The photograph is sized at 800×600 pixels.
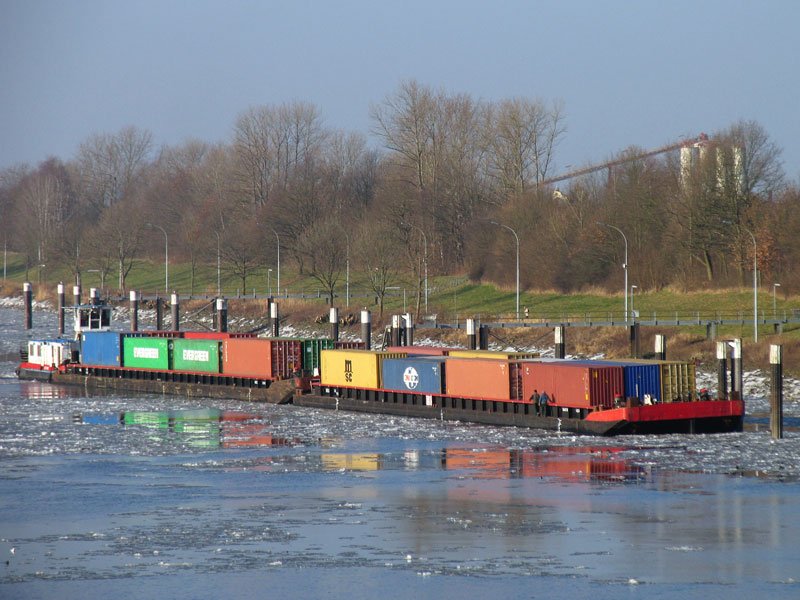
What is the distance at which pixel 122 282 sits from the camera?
15025cm

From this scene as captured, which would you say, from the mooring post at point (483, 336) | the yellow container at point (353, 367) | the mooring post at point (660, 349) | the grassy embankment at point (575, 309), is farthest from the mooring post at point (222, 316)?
the mooring post at point (660, 349)

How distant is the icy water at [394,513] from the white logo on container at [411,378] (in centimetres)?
516

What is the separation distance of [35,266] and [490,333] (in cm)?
10860

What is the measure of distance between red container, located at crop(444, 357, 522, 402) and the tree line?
35.1m

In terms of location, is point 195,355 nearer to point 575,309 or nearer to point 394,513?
point 575,309

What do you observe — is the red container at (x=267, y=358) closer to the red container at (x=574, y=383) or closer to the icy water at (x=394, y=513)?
the icy water at (x=394, y=513)

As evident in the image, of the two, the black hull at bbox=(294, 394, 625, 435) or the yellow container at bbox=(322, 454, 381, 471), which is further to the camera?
the black hull at bbox=(294, 394, 625, 435)

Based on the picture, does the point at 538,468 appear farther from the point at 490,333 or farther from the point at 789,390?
the point at 490,333

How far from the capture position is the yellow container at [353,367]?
213ft

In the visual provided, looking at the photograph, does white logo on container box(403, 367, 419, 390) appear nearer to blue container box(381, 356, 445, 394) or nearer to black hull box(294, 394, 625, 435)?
blue container box(381, 356, 445, 394)

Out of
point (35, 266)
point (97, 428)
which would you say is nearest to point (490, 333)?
point (97, 428)

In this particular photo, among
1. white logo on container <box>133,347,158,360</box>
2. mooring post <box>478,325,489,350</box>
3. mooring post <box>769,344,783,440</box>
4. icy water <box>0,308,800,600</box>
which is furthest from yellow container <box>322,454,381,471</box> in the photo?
white logo on container <box>133,347,158,360</box>

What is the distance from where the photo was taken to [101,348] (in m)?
85.4

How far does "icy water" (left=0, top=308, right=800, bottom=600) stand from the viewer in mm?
29672
